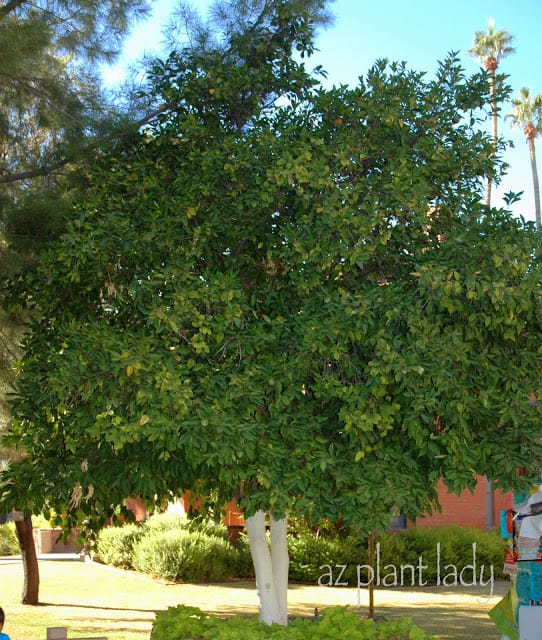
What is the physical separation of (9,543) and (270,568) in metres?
22.0

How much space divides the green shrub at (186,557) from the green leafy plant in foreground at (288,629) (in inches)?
434

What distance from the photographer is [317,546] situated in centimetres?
2005

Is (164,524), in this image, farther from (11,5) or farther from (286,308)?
(11,5)

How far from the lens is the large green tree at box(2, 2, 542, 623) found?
6965 millimetres

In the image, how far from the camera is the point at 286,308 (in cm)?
799

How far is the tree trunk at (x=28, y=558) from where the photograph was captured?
15.2 meters

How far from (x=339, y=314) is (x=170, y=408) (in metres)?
1.54

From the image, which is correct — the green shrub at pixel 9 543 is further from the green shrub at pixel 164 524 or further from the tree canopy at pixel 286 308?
the tree canopy at pixel 286 308

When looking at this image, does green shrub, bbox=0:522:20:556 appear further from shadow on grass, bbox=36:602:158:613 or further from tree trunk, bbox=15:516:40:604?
tree trunk, bbox=15:516:40:604

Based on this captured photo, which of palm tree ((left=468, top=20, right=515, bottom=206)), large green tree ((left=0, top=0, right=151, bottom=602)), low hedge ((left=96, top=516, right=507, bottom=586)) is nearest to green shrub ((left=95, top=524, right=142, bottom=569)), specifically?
low hedge ((left=96, top=516, right=507, bottom=586))

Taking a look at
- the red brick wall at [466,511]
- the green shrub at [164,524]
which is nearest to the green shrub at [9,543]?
the green shrub at [164,524]

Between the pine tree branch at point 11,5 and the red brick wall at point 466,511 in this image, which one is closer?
the pine tree branch at point 11,5

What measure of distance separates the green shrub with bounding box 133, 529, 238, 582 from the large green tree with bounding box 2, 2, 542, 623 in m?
11.5

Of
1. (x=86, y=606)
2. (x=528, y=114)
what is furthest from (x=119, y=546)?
(x=528, y=114)
